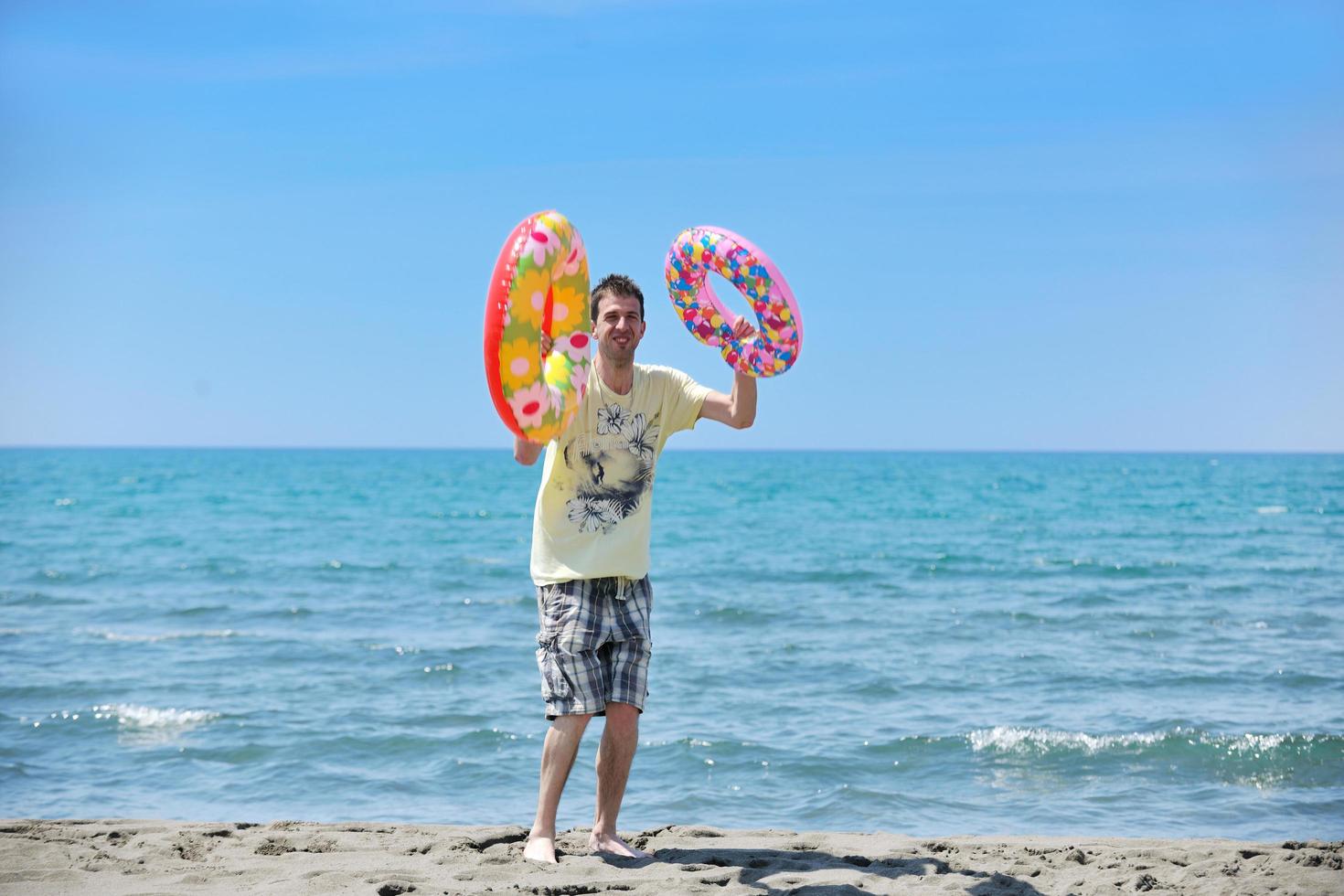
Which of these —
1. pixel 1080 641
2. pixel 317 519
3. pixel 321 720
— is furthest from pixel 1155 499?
pixel 321 720

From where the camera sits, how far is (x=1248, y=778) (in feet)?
21.2

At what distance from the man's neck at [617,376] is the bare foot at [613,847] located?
173cm

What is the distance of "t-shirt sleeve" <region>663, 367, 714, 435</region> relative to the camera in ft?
15.1

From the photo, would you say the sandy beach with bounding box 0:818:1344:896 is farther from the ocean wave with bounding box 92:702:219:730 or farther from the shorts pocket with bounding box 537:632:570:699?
the ocean wave with bounding box 92:702:219:730

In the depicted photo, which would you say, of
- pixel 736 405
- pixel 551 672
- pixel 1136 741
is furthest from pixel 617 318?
pixel 1136 741

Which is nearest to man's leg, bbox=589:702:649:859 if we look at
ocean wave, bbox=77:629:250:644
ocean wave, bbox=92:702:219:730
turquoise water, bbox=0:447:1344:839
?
turquoise water, bbox=0:447:1344:839

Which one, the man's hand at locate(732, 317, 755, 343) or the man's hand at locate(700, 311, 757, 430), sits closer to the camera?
the man's hand at locate(700, 311, 757, 430)

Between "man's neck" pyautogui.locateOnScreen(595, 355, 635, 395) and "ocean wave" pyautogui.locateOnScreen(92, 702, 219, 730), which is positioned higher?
"man's neck" pyautogui.locateOnScreen(595, 355, 635, 395)

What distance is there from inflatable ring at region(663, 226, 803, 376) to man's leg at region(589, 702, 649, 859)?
143 centimetres

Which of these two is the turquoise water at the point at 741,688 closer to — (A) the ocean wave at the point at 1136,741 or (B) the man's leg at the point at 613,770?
(A) the ocean wave at the point at 1136,741

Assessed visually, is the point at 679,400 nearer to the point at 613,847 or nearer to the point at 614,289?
the point at 614,289

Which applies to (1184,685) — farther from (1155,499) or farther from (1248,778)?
(1155,499)

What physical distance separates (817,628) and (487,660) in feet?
11.2

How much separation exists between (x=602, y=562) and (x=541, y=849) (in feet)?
3.64
